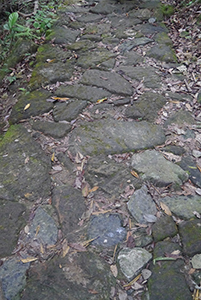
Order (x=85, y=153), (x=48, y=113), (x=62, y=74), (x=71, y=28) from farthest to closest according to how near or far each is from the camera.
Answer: (x=71, y=28) → (x=62, y=74) → (x=48, y=113) → (x=85, y=153)

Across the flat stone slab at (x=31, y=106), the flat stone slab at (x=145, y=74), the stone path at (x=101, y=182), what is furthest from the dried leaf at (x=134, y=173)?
the flat stone slab at (x=145, y=74)

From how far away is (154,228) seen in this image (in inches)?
76.0

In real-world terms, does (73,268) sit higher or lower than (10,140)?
lower

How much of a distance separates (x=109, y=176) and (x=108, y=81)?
153 centimetres

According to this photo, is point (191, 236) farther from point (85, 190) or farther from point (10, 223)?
point (10, 223)

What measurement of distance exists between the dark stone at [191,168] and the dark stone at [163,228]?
0.50m

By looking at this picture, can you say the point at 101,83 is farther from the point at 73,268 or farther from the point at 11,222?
the point at 73,268

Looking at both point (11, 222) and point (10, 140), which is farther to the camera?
point (10, 140)

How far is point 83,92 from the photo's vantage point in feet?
10.5

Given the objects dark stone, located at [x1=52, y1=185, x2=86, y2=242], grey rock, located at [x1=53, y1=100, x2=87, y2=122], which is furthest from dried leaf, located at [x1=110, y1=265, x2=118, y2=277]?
grey rock, located at [x1=53, y1=100, x2=87, y2=122]

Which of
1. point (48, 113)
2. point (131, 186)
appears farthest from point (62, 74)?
point (131, 186)

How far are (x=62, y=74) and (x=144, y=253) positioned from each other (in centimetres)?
255

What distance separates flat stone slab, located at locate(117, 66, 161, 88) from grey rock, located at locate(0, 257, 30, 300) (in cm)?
252

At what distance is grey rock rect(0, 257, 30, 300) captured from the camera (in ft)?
5.39
